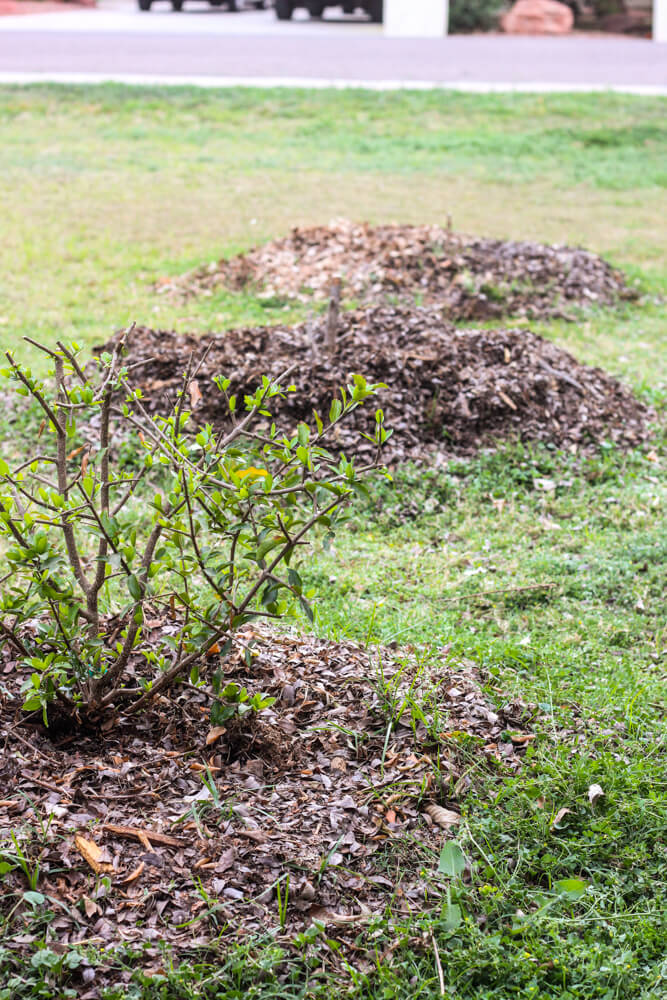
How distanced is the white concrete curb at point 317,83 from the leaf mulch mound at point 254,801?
677 inches

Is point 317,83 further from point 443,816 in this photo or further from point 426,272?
point 443,816

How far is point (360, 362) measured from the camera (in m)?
6.28

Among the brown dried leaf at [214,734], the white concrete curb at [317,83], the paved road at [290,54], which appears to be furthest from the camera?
the paved road at [290,54]

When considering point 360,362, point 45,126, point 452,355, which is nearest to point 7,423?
point 360,362

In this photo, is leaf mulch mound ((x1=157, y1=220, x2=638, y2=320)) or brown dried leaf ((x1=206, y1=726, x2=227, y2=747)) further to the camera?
leaf mulch mound ((x1=157, y1=220, x2=638, y2=320))

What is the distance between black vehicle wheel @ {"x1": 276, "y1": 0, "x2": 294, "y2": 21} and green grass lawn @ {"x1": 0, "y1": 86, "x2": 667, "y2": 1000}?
47.0ft

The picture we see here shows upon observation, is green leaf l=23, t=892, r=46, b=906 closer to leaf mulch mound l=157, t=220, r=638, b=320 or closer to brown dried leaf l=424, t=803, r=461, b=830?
brown dried leaf l=424, t=803, r=461, b=830

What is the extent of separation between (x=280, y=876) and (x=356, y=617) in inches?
61.9

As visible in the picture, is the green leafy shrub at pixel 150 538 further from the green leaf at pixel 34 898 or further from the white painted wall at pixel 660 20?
the white painted wall at pixel 660 20

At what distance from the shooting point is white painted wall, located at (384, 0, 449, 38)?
2514cm

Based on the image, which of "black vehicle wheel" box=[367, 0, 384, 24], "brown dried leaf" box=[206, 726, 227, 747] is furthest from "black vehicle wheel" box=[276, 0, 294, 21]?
"brown dried leaf" box=[206, 726, 227, 747]

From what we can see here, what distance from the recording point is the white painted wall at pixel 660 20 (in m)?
25.9

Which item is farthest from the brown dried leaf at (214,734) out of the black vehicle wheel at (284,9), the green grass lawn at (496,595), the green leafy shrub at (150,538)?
the black vehicle wheel at (284,9)

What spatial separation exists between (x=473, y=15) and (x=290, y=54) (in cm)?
653
